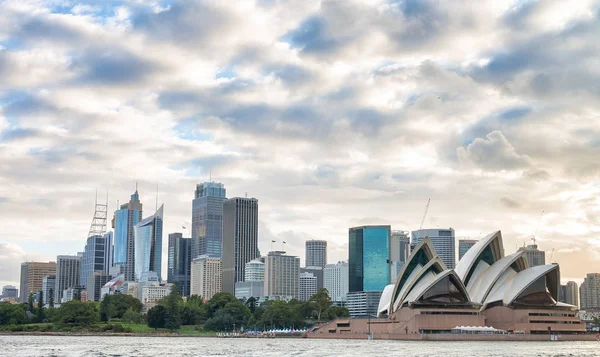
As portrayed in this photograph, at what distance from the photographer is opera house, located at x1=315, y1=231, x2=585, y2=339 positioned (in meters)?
127

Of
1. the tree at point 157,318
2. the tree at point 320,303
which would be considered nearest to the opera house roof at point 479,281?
the tree at point 320,303

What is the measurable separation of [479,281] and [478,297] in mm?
2748

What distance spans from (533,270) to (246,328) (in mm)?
68703

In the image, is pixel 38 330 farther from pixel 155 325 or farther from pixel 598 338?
pixel 598 338

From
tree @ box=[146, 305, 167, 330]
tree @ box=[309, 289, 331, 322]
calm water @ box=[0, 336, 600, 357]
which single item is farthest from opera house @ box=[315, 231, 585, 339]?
tree @ box=[146, 305, 167, 330]

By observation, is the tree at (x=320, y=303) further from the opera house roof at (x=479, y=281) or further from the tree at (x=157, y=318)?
the opera house roof at (x=479, y=281)

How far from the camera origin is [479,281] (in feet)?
436

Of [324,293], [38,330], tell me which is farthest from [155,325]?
[324,293]

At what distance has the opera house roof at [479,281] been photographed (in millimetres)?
127750

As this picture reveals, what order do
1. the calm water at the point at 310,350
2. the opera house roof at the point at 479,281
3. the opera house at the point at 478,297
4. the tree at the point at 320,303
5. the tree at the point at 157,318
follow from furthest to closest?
1. the tree at the point at 320,303
2. the tree at the point at 157,318
3. the opera house roof at the point at 479,281
4. the opera house at the point at 478,297
5. the calm water at the point at 310,350

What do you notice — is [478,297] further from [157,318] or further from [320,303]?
[157,318]

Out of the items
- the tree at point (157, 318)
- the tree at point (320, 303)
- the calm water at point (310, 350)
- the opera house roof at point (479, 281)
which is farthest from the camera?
the tree at point (320, 303)

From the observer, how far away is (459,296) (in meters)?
128

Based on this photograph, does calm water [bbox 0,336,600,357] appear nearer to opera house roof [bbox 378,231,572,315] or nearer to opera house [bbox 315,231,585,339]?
opera house [bbox 315,231,585,339]
